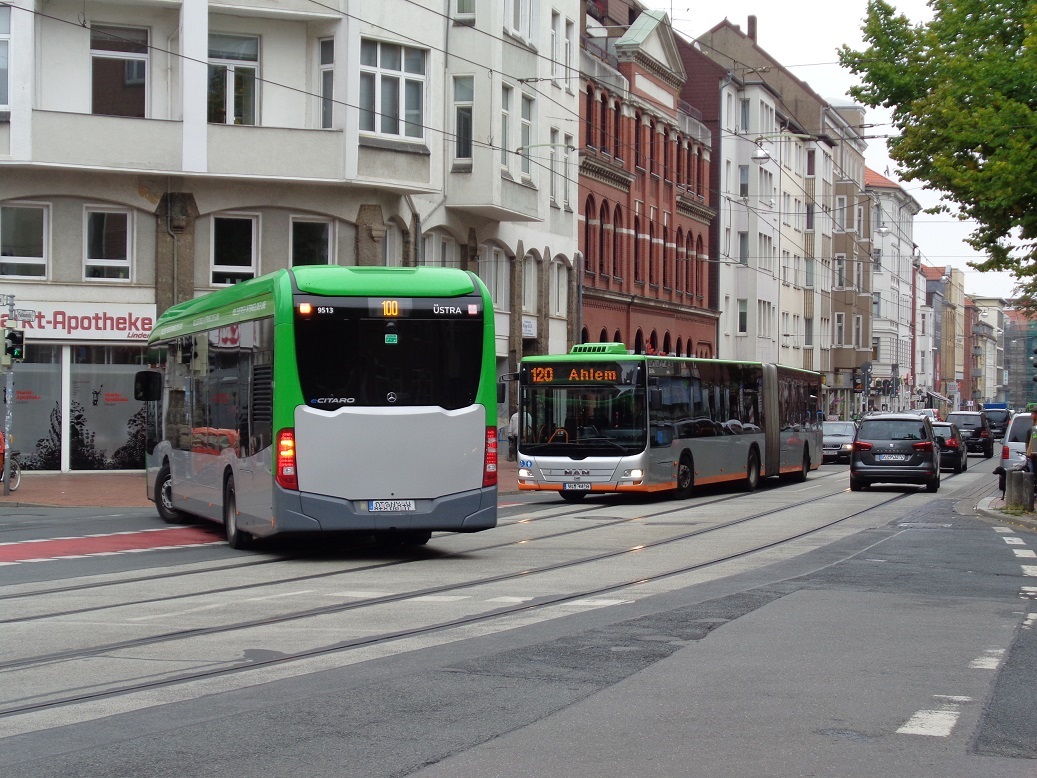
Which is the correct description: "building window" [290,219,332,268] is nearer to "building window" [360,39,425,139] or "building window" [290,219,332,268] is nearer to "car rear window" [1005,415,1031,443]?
"building window" [360,39,425,139]

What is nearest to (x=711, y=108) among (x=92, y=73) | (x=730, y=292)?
(x=730, y=292)

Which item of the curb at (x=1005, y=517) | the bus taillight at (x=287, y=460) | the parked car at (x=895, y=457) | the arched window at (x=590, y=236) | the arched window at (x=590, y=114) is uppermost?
the arched window at (x=590, y=114)

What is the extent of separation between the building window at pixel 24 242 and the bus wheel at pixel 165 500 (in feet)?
39.5

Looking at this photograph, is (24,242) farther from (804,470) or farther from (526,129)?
(804,470)

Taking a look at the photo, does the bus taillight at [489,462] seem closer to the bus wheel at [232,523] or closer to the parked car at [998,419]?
the bus wheel at [232,523]

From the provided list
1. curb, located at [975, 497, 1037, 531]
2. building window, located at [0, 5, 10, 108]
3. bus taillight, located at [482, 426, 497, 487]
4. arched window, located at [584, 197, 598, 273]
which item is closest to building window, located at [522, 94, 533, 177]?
arched window, located at [584, 197, 598, 273]

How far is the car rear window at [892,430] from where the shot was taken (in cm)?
3412

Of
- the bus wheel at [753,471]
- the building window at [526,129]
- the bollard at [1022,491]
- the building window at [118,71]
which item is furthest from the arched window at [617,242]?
the bollard at [1022,491]

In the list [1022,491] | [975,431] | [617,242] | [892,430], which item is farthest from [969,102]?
[975,431]

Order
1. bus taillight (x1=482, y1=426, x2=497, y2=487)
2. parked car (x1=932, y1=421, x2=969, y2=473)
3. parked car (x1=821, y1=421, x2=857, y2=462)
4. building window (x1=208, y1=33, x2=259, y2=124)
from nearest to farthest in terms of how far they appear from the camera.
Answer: bus taillight (x1=482, y1=426, x2=497, y2=487), building window (x1=208, y1=33, x2=259, y2=124), parked car (x1=932, y1=421, x2=969, y2=473), parked car (x1=821, y1=421, x2=857, y2=462)

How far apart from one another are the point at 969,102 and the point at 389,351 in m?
13.3

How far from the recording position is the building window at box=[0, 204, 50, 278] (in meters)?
32.3

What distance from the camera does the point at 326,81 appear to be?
34.2 meters

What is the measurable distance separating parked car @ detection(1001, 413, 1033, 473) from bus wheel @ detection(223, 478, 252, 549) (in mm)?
21270
